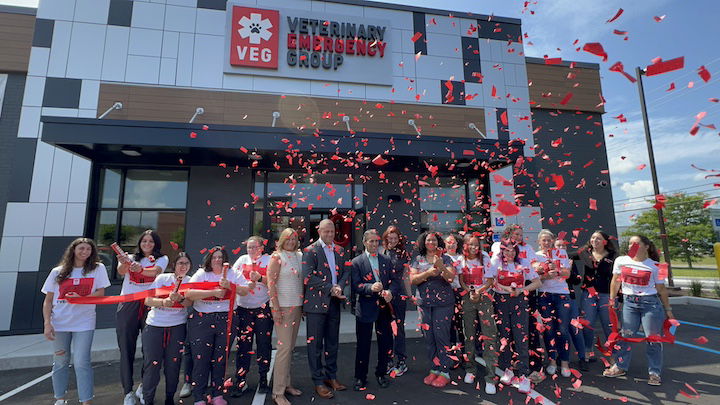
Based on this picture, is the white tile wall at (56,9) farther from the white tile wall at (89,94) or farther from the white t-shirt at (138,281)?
the white t-shirt at (138,281)

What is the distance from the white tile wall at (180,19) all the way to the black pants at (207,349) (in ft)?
26.2

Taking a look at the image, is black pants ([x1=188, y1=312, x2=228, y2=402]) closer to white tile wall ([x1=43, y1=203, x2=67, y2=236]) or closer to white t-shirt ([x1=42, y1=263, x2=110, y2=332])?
white t-shirt ([x1=42, y1=263, x2=110, y2=332])

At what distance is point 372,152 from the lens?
706cm

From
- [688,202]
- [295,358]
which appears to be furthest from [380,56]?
[688,202]

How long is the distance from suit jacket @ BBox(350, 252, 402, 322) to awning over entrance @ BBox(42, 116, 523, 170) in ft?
11.3

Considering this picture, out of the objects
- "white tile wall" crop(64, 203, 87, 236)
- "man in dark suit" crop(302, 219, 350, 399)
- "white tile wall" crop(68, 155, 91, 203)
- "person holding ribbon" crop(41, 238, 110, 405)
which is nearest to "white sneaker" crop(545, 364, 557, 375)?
"man in dark suit" crop(302, 219, 350, 399)

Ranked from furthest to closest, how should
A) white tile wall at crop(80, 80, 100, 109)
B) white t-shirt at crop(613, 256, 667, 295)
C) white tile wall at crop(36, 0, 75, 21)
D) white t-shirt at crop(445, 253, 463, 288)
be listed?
white tile wall at crop(36, 0, 75, 21)
white tile wall at crop(80, 80, 100, 109)
white t-shirt at crop(445, 253, 463, 288)
white t-shirt at crop(613, 256, 667, 295)

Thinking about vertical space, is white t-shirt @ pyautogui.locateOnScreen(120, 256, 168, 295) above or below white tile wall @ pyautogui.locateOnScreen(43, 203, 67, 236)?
below

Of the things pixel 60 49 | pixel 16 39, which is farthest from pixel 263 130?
pixel 16 39

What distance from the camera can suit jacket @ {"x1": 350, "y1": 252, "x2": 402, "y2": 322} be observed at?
3.91 m

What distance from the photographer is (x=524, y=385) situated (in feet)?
12.2

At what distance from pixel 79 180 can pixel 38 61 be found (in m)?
3.09

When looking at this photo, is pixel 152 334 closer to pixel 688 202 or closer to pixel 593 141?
pixel 593 141

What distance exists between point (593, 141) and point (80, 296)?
13.2 m
